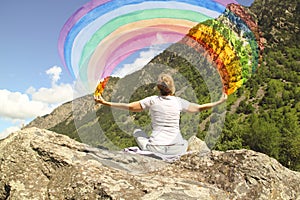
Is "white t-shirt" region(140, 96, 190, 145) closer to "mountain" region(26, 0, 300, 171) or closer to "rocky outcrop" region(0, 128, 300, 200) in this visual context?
"rocky outcrop" region(0, 128, 300, 200)

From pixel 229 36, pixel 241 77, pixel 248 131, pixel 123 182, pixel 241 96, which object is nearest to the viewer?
pixel 123 182

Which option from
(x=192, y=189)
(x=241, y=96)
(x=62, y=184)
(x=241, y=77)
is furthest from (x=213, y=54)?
(x=241, y=96)

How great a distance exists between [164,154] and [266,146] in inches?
1586

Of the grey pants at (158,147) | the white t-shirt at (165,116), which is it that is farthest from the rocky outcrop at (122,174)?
the white t-shirt at (165,116)

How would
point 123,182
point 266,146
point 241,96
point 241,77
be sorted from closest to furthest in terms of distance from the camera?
point 123,182 → point 241,77 → point 266,146 → point 241,96

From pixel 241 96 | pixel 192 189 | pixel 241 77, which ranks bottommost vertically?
pixel 192 189

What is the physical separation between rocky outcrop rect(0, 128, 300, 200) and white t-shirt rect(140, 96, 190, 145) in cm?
52

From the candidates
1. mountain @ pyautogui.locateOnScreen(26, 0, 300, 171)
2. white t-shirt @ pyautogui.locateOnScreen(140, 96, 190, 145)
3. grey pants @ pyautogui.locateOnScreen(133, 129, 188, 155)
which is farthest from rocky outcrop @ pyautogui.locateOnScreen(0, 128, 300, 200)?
Result: mountain @ pyautogui.locateOnScreen(26, 0, 300, 171)

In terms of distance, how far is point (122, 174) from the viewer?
645 centimetres

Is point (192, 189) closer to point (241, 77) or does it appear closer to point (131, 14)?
point (241, 77)

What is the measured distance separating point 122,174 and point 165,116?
6.24 feet

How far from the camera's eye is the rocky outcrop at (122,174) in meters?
6.11

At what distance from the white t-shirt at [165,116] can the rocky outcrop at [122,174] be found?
0.52 m

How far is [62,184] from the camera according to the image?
640 centimetres
